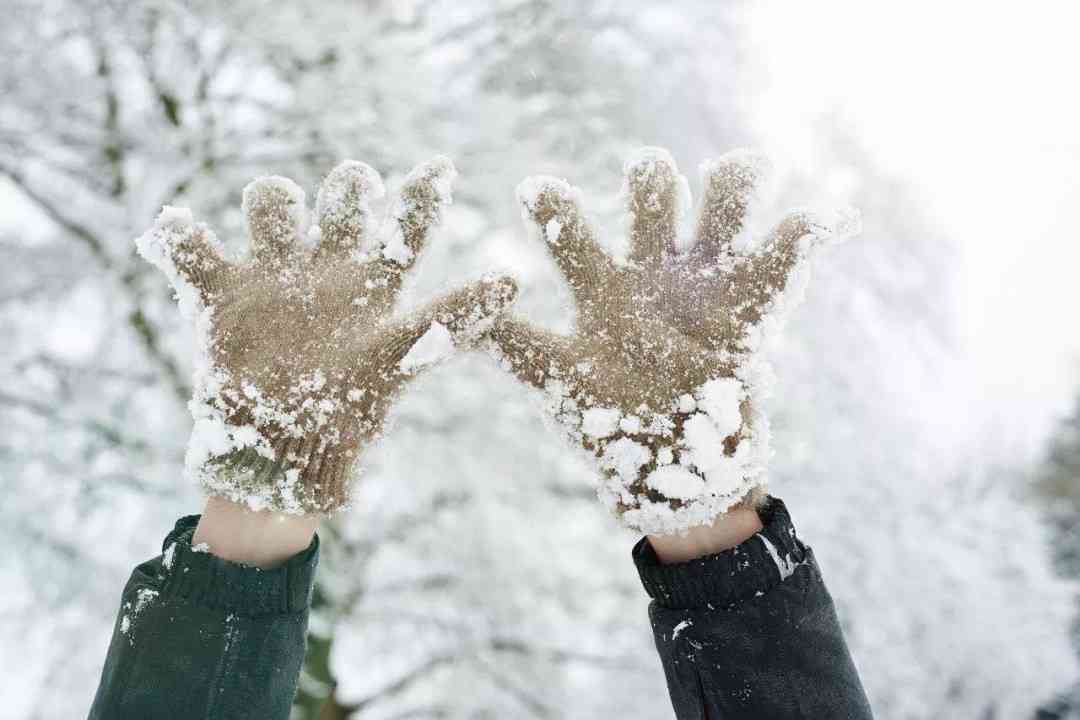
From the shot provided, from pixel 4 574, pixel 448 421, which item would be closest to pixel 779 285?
pixel 448 421

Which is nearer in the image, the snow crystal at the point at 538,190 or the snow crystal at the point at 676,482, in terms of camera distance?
the snow crystal at the point at 676,482

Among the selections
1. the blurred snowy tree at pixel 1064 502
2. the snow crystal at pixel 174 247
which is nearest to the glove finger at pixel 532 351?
the snow crystal at pixel 174 247

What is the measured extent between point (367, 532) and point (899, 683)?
12.8 feet

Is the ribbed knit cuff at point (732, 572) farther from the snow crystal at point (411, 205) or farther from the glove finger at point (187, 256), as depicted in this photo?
A: the glove finger at point (187, 256)

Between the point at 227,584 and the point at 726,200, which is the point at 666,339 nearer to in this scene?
the point at 726,200

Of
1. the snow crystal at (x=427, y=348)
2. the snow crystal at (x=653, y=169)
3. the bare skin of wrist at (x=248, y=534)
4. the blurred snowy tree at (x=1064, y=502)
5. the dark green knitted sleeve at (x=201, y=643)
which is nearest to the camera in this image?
the dark green knitted sleeve at (x=201, y=643)

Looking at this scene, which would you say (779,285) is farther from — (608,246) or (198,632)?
(198,632)

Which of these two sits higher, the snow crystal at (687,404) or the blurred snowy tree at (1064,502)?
the blurred snowy tree at (1064,502)

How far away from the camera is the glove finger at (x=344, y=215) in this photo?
55.9 inches

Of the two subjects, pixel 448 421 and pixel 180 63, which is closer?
pixel 180 63

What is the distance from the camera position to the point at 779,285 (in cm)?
135

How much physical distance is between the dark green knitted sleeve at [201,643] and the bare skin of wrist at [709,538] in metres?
0.62

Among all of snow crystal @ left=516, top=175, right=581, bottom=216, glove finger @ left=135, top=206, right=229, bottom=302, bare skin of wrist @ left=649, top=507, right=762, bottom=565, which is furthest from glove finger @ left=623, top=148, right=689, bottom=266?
glove finger @ left=135, top=206, right=229, bottom=302

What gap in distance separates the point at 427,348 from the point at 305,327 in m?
0.23
